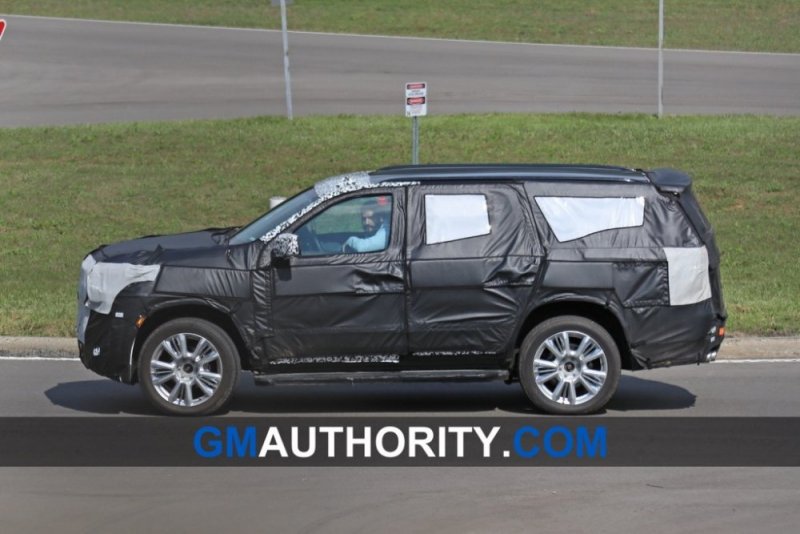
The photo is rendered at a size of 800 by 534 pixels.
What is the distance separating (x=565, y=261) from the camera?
33.9 feet

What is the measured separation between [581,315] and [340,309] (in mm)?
1806

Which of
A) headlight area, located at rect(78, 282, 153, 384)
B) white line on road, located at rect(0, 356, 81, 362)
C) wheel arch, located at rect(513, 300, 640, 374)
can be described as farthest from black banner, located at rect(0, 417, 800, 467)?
white line on road, located at rect(0, 356, 81, 362)

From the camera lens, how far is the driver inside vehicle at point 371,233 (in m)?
10.3

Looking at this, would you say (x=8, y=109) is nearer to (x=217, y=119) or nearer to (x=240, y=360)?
(x=217, y=119)

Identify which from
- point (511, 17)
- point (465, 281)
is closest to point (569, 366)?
point (465, 281)

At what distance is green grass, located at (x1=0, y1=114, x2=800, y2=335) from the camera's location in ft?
59.6

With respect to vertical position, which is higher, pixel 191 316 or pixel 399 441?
pixel 191 316

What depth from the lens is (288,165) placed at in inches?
885

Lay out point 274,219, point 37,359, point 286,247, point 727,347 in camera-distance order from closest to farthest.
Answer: point 286,247, point 274,219, point 37,359, point 727,347

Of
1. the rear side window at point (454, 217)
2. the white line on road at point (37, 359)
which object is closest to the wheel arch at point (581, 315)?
the rear side window at point (454, 217)

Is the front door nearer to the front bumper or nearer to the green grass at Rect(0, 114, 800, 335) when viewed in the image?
the front bumper

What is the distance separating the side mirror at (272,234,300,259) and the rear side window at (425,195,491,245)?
97cm

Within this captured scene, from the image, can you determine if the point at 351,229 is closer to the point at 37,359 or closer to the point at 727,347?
the point at 37,359

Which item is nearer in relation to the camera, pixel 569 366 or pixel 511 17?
pixel 569 366
